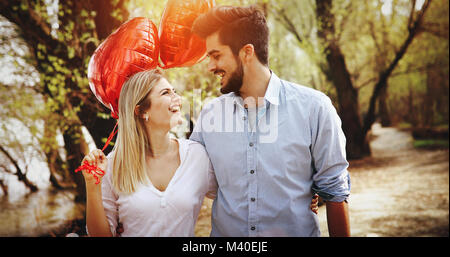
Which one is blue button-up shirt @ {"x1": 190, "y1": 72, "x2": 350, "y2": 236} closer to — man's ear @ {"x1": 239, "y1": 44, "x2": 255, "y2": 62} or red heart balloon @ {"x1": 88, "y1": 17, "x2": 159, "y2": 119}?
man's ear @ {"x1": 239, "y1": 44, "x2": 255, "y2": 62}

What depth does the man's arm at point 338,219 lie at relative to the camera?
197cm

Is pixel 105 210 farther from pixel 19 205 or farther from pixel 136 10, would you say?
pixel 19 205

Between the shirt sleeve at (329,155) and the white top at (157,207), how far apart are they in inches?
27.6

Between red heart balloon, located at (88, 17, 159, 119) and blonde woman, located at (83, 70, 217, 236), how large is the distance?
0.07 m

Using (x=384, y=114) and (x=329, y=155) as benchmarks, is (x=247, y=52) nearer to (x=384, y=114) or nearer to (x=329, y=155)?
(x=329, y=155)

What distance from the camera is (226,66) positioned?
2061 millimetres

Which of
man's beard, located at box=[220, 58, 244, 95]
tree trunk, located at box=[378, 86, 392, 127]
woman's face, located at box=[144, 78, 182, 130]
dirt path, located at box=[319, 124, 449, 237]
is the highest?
man's beard, located at box=[220, 58, 244, 95]

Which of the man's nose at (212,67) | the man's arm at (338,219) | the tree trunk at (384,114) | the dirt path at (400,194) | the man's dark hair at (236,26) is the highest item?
the man's dark hair at (236,26)

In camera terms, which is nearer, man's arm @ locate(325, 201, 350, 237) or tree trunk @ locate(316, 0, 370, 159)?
man's arm @ locate(325, 201, 350, 237)

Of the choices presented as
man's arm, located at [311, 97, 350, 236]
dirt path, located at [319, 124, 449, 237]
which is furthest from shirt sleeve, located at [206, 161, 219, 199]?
dirt path, located at [319, 124, 449, 237]

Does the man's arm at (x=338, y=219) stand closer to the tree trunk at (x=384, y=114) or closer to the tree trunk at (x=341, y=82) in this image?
the tree trunk at (x=341, y=82)

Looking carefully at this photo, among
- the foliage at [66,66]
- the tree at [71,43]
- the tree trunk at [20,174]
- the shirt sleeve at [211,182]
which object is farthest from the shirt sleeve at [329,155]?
the tree trunk at [20,174]

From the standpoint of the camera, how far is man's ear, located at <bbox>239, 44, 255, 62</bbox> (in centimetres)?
205
